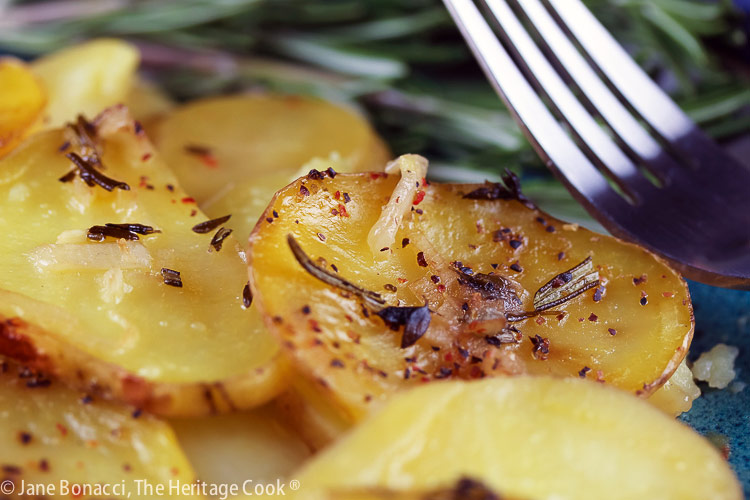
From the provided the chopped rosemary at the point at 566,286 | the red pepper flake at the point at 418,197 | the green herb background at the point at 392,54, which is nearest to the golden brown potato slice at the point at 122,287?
the red pepper flake at the point at 418,197

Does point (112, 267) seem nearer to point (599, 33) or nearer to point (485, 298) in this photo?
point (485, 298)

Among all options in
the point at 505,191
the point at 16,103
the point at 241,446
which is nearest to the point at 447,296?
the point at 505,191

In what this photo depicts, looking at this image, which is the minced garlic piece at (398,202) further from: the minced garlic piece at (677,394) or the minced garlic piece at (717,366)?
the minced garlic piece at (717,366)

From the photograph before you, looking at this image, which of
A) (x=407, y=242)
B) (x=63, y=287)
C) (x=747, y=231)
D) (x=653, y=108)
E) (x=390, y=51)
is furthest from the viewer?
(x=390, y=51)

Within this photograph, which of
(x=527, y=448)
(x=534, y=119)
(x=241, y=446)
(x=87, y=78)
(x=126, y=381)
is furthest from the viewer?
(x=87, y=78)

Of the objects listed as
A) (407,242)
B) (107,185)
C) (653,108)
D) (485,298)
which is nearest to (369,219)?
(407,242)

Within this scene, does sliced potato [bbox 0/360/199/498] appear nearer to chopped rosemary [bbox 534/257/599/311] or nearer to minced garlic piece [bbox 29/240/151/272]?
minced garlic piece [bbox 29/240/151/272]

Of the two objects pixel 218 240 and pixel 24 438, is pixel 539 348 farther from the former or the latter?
pixel 24 438
